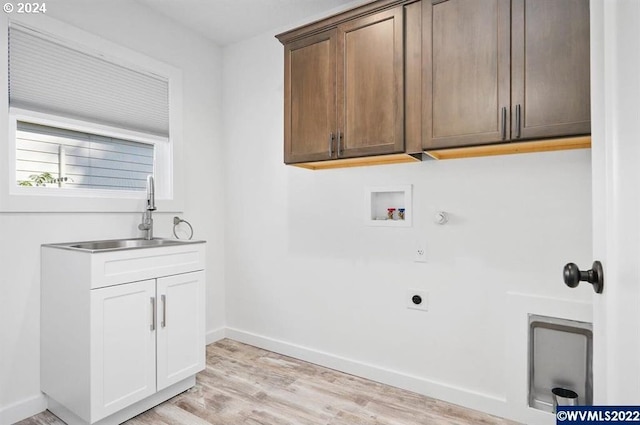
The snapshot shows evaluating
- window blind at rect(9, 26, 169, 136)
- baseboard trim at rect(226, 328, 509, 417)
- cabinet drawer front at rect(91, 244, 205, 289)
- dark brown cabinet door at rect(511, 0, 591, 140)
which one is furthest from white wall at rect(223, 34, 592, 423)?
cabinet drawer front at rect(91, 244, 205, 289)

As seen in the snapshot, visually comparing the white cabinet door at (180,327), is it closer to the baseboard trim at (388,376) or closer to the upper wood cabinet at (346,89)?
the baseboard trim at (388,376)

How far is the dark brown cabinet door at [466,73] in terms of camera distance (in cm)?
174

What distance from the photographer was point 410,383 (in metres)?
2.33

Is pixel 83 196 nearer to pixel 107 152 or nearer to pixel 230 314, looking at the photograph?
pixel 107 152

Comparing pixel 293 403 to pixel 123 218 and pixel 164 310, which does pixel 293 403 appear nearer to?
pixel 164 310

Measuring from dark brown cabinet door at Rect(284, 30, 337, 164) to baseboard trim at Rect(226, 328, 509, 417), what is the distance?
1.46 meters

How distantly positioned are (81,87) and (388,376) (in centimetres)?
277

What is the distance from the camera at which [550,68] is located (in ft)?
5.32

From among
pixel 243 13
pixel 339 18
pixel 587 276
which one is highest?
pixel 243 13

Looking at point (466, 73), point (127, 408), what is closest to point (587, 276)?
point (466, 73)

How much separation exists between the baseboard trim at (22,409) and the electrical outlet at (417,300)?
226 centimetres

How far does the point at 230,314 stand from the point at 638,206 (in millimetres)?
3113

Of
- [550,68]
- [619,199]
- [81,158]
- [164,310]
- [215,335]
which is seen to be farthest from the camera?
[215,335]

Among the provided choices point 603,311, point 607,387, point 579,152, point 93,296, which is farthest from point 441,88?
point 93,296
